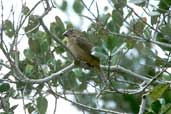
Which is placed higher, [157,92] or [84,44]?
[84,44]

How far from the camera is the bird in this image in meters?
4.12

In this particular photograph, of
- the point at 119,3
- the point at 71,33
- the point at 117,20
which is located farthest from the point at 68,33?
the point at 119,3

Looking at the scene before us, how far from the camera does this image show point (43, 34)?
4.63m

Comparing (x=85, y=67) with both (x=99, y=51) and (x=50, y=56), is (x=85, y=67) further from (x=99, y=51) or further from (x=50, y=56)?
(x=99, y=51)

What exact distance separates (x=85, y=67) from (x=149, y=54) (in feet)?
2.09

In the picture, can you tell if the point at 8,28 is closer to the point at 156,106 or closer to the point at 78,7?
the point at 78,7

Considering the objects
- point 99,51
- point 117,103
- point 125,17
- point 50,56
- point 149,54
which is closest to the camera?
point 99,51

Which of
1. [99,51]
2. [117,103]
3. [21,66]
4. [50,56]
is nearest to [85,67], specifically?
[50,56]

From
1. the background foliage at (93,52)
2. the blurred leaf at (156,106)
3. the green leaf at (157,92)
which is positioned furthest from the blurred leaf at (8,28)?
the blurred leaf at (156,106)

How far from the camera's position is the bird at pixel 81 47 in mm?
4121

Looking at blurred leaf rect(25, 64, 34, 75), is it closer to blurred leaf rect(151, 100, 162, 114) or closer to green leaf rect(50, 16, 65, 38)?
green leaf rect(50, 16, 65, 38)

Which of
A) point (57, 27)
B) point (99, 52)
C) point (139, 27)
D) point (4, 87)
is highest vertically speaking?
point (57, 27)

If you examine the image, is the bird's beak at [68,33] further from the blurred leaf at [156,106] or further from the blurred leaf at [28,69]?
the blurred leaf at [156,106]

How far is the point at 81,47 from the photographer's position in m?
4.38
